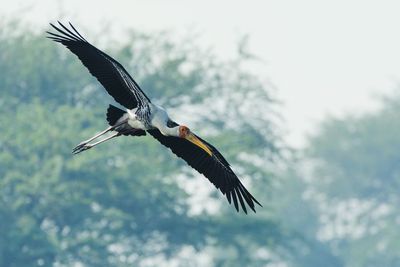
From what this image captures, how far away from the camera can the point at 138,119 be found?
1591 cm

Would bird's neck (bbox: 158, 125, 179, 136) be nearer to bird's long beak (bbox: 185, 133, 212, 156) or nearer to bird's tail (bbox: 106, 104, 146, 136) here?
bird's long beak (bbox: 185, 133, 212, 156)

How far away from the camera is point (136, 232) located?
39.1 metres

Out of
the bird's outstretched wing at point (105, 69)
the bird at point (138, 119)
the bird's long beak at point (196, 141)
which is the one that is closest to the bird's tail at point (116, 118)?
the bird at point (138, 119)

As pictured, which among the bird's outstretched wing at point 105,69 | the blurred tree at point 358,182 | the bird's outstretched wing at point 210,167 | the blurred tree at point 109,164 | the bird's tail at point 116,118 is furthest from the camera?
the blurred tree at point 358,182

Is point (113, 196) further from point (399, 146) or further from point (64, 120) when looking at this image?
point (399, 146)

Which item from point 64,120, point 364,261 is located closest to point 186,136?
point 64,120

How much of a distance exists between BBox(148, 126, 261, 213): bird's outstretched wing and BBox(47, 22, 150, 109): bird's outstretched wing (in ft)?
2.82

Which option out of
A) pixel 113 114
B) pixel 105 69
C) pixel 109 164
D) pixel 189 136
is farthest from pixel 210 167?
pixel 109 164

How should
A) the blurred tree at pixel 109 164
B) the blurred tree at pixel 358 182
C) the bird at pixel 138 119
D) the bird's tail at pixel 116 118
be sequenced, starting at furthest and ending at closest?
the blurred tree at pixel 358 182
the blurred tree at pixel 109 164
the bird's tail at pixel 116 118
the bird at pixel 138 119

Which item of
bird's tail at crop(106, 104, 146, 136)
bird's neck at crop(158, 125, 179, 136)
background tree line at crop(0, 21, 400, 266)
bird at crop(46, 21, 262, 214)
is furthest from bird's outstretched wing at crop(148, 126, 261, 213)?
background tree line at crop(0, 21, 400, 266)

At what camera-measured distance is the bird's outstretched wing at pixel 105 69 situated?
1546 centimetres

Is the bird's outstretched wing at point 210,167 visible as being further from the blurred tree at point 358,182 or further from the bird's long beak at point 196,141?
the blurred tree at point 358,182

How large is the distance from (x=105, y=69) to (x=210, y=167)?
1.99 metres

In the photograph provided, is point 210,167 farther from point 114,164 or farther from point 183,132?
point 114,164
